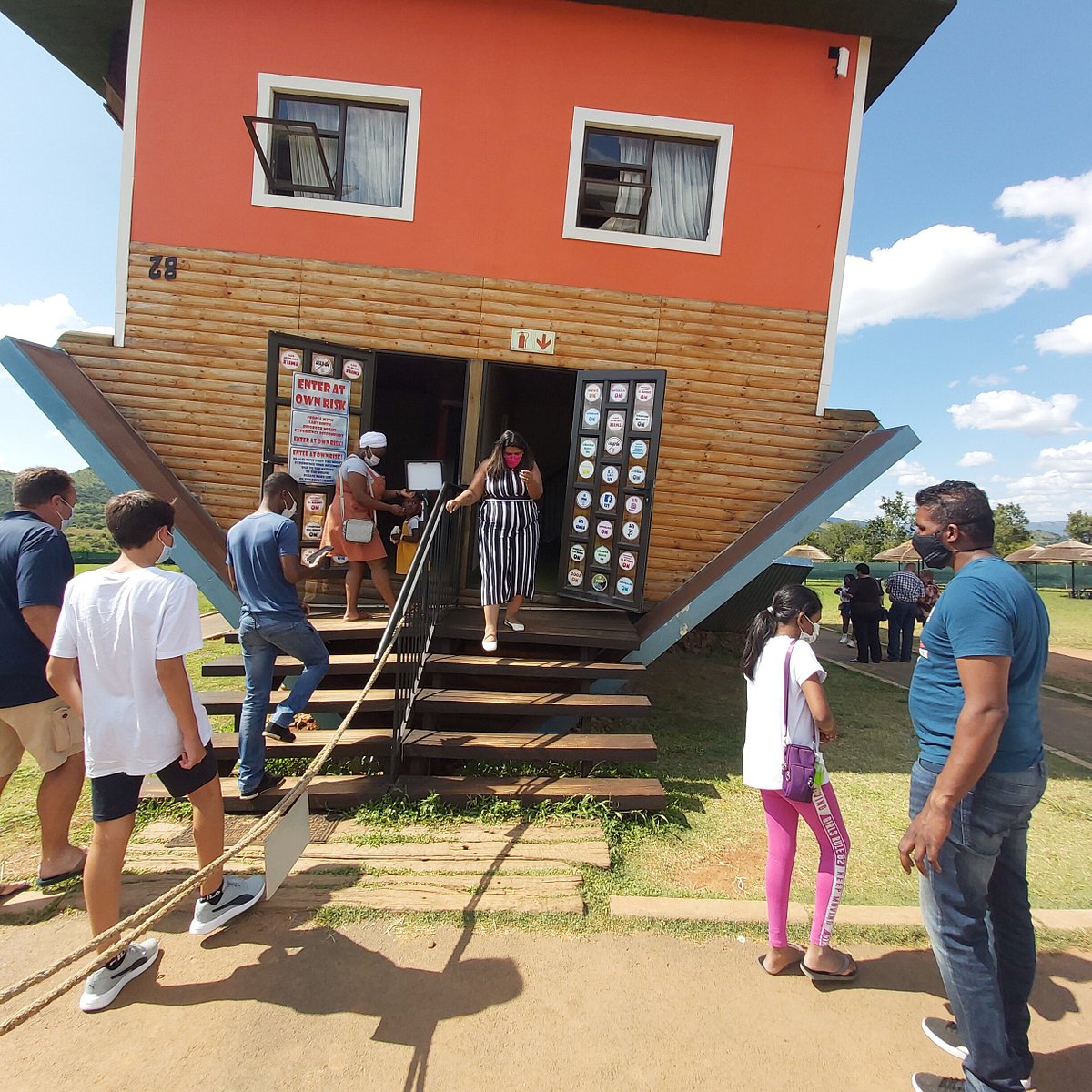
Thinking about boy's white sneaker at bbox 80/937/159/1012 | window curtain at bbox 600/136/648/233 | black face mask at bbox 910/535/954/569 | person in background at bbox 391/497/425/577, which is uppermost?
window curtain at bbox 600/136/648/233

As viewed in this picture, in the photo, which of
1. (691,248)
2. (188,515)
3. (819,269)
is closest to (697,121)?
(691,248)

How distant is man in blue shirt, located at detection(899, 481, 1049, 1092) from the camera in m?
1.97

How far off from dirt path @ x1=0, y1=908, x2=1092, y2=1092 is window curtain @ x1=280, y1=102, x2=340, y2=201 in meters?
6.22

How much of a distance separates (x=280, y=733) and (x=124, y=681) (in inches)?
70.4

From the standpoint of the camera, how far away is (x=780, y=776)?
2.64 m

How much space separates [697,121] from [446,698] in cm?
580

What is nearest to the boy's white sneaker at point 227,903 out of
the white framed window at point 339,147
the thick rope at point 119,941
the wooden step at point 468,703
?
the thick rope at point 119,941

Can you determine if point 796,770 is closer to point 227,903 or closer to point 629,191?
point 227,903

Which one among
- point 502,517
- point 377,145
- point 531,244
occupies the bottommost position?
point 502,517

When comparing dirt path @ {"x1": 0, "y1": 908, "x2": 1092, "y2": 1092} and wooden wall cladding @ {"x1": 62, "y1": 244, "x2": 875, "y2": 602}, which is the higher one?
wooden wall cladding @ {"x1": 62, "y1": 244, "x2": 875, "y2": 602}

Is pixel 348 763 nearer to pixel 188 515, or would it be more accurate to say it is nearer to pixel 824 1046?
pixel 188 515

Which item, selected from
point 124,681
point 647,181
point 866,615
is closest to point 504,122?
point 647,181

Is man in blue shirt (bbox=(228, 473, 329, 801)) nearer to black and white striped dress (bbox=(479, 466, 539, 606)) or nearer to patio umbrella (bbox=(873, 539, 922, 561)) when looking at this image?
black and white striped dress (bbox=(479, 466, 539, 606))

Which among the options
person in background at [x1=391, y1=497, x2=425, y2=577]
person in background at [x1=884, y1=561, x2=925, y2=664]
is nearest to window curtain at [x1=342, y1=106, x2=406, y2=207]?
person in background at [x1=391, y1=497, x2=425, y2=577]
